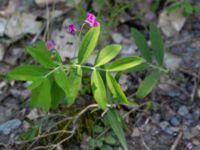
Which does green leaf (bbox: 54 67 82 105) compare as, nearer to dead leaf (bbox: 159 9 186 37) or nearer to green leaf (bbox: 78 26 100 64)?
green leaf (bbox: 78 26 100 64)

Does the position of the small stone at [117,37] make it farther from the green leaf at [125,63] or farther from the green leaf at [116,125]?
the green leaf at [125,63]

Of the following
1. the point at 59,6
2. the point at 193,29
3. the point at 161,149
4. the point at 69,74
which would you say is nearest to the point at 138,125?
the point at 161,149

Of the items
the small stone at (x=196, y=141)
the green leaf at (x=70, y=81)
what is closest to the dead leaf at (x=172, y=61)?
the small stone at (x=196, y=141)

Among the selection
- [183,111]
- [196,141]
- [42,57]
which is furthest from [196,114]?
[42,57]

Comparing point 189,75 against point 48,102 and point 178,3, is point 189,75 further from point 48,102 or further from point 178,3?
point 48,102

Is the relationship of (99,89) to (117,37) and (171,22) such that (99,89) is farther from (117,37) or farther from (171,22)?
(171,22)
